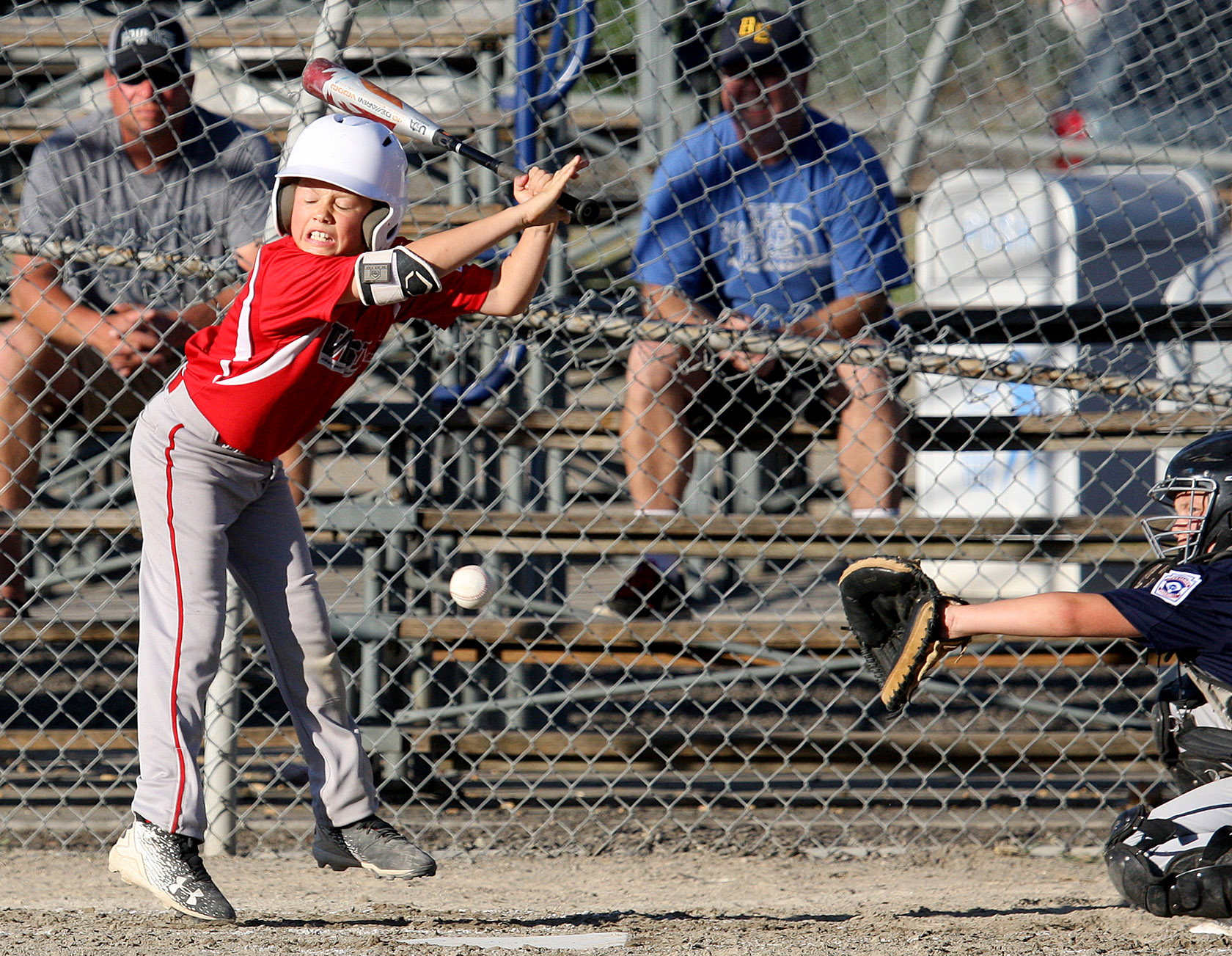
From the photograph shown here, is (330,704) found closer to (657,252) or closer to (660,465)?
(660,465)

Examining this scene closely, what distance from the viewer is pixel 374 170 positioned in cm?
272

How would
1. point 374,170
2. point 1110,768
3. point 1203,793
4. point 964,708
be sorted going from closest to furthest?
point 374,170, point 1203,793, point 1110,768, point 964,708

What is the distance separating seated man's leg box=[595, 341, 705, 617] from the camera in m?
4.17

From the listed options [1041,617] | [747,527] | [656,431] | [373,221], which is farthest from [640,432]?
[1041,617]

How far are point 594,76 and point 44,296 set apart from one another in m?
3.23

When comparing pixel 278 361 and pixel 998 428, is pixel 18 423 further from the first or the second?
pixel 998 428

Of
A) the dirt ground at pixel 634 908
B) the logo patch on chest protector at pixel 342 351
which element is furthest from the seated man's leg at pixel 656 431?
the logo patch on chest protector at pixel 342 351

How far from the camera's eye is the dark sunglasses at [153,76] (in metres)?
4.04

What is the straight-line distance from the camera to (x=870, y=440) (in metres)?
4.14

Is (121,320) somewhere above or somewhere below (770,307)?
above

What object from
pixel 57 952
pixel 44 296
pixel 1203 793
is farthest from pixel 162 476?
pixel 1203 793

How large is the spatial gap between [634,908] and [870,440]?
5.54 ft

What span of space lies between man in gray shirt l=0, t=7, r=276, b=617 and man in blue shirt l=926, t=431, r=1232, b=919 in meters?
2.61

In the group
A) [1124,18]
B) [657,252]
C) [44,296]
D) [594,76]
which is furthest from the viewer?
[1124,18]
